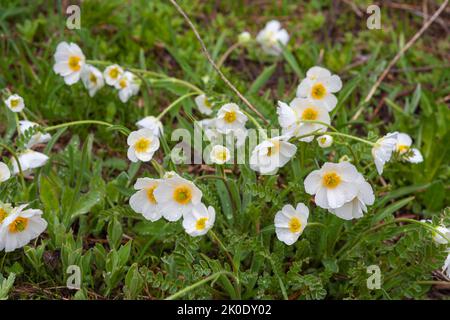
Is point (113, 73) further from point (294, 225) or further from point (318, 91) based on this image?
point (294, 225)

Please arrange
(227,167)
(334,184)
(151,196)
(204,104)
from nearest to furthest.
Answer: (334,184) → (151,196) → (227,167) → (204,104)

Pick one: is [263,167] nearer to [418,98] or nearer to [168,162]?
[168,162]

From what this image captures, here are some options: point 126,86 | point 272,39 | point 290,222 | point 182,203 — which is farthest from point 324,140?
point 272,39

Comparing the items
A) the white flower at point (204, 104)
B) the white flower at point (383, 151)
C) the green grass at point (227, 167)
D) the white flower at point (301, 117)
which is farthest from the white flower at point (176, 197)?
the white flower at point (204, 104)

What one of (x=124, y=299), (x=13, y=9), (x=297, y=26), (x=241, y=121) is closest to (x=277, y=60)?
(x=297, y=26)

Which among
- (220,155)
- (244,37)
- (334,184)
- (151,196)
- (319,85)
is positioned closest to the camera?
(334,184)

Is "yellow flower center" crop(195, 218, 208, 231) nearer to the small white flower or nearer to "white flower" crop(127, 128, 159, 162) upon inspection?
"white flower" crop(127, 128, 159, 162)
